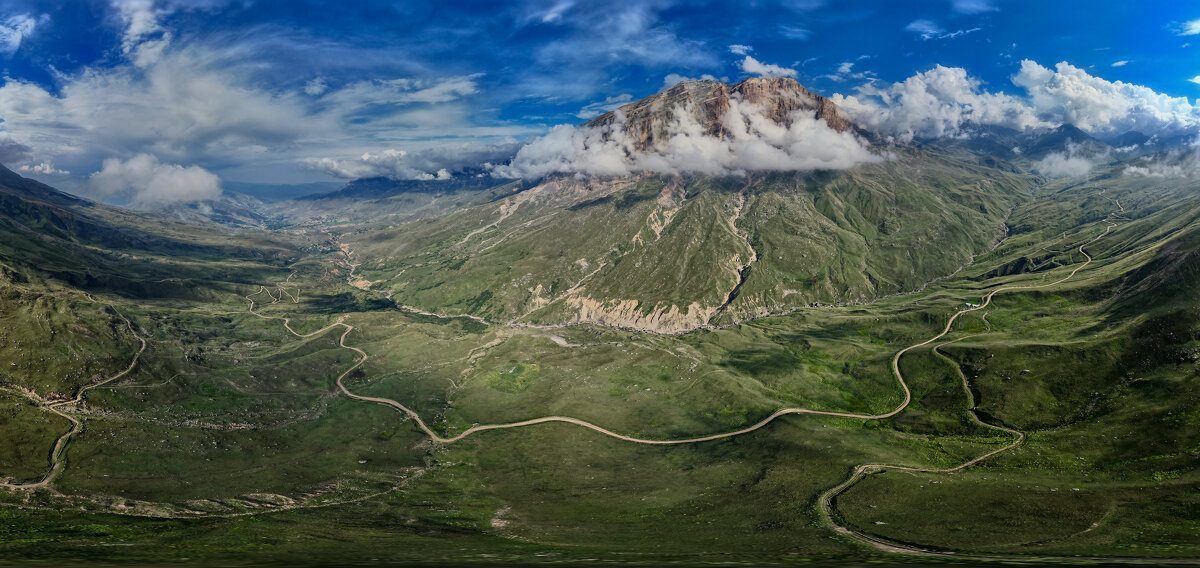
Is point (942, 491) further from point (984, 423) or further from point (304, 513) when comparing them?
point (304, 513)

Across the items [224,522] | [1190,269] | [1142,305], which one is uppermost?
[1190,269]

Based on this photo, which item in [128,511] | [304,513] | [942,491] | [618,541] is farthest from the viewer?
[304,513]

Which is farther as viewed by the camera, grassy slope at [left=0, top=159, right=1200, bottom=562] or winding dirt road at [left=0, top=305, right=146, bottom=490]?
winding dirt road at [left=0, top=305, right=146, bottom=490]

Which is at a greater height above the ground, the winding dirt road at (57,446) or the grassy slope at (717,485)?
the winding dirt road at (57,446)

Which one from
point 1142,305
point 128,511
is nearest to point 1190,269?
point 1142,305

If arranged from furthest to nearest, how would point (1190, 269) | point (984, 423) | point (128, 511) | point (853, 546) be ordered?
point (1190, 269) → point (984, 423) → point (128, 511) → point (853, 546)

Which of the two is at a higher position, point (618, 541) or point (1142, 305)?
point (1142, 305)

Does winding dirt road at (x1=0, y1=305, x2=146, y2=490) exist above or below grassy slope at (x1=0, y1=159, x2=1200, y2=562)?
above

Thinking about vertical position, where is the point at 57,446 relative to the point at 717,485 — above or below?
above

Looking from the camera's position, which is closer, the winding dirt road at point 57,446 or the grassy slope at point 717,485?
the grassy slope at point 717,485

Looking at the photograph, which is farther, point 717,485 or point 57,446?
point 57,446

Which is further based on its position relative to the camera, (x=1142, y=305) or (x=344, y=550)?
(x=1142, y=305)
